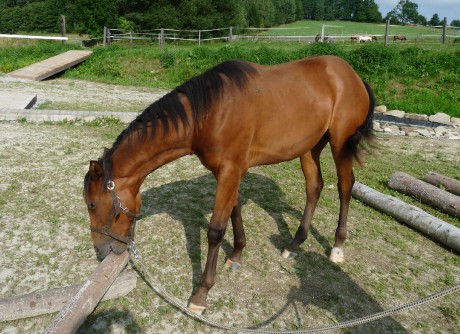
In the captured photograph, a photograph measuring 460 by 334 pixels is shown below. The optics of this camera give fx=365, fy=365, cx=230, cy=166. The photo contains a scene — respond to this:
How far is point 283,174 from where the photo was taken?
6.42m

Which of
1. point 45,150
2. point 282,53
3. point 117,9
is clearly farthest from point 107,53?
point 117,9

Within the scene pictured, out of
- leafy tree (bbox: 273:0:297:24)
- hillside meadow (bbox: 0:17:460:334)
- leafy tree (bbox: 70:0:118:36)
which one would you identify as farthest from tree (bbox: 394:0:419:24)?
hillside meadow (bbox: 0:17:460:334)

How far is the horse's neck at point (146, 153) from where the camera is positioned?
2.82m

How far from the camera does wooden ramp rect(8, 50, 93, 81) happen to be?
15.8 m

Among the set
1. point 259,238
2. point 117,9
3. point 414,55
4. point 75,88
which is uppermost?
point 117,9

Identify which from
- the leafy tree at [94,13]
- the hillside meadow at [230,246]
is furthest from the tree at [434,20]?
the hillside meadow at [230,246]

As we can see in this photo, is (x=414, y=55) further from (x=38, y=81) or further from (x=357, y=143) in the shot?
(x=38, y=81)

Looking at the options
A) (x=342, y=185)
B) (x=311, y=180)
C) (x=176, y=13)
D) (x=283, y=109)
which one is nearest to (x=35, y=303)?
(x=283, y=109)

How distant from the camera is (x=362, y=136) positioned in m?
3.94

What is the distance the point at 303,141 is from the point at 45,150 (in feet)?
17.9

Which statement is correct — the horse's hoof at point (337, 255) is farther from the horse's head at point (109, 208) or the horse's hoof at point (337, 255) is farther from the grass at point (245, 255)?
the horse's head at point (109, 208)

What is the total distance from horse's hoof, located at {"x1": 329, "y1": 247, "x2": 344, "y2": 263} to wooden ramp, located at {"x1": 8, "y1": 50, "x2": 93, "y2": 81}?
1546 cm

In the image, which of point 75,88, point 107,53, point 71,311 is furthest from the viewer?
point 107,53

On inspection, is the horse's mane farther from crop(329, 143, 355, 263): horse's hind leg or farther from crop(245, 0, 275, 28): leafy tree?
crop(245, 0, 275, 28): leafy tree
